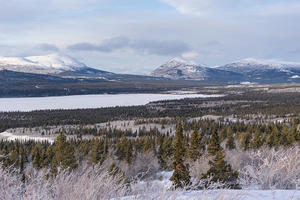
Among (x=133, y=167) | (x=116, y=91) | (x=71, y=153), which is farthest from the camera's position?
(x=116, y=91)

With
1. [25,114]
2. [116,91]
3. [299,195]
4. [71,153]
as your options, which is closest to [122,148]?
[71,153]

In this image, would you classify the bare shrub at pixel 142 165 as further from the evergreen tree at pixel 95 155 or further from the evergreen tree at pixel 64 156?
the evergreen tree at pixel 64 156

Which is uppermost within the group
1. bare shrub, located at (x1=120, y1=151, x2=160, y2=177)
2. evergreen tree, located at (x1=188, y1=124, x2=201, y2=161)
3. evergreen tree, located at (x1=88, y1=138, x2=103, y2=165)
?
evergreen tree, located at (x1=188, y1=124, x2=201, y2=161)

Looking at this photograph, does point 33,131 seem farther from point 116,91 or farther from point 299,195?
point 116,91

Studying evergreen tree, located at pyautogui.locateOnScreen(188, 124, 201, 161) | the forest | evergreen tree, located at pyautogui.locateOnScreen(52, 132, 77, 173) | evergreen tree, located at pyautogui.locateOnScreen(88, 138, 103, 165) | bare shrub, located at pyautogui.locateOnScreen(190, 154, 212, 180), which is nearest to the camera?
the forest

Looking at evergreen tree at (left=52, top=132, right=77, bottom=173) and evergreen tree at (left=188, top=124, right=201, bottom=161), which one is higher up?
evergreen tree at (left=188, top=124, right=201, bottom=161)

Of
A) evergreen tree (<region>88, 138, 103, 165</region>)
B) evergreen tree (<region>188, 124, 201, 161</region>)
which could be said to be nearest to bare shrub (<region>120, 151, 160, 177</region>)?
evergreen tree (<region>88, 138, 103, 165</region>)

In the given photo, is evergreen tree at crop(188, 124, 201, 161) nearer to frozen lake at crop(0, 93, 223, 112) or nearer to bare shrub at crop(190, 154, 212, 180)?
bare shrub at crop(190, 154, 212, 180)

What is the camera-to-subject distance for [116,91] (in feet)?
589

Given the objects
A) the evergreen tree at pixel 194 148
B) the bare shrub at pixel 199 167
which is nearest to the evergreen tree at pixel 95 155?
the evergreen tree at pixel 194 148

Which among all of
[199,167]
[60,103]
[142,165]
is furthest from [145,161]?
[60,103]

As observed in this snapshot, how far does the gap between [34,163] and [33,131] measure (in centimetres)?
3092

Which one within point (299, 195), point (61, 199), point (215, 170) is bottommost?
point (215, 170)

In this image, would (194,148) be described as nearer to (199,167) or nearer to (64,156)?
(199,167)
